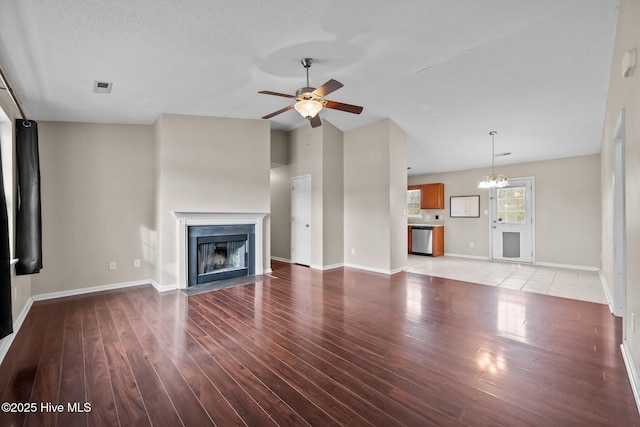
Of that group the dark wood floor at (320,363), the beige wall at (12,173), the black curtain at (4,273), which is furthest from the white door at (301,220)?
the black curtain at (4,273)

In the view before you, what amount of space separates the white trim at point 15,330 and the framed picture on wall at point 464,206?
835 cm

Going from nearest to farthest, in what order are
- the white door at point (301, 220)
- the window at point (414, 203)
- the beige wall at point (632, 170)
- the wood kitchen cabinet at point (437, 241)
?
the beige wall at point (632, 170)
the white door at point (301, 220)
the wood kitchen cabinet at point (437, 241)
the window at point (414, 203)

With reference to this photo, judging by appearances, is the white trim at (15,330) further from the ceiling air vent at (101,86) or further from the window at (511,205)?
the window at (511,205)

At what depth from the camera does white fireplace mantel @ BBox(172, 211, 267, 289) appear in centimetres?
443

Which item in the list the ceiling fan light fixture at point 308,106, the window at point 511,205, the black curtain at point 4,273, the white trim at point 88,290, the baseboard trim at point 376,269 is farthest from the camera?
the window at point 511,205

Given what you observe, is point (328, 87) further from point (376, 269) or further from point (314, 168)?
point (376, 269)

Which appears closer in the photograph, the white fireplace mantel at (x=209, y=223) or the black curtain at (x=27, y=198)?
the black curtain at (x=27, y=198)

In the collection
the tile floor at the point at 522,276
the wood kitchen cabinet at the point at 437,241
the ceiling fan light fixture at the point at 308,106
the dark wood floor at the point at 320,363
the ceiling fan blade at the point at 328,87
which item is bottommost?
the tile floor at the point at 522,276

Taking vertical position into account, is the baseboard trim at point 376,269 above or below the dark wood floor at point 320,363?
above

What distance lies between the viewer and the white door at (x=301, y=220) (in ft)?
20.4

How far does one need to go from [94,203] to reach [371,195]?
4.58 m

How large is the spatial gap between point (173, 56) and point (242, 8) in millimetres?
1003

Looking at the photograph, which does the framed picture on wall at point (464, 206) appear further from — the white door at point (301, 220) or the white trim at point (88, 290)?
the white trim at point (88, 290)

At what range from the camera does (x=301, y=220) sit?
6.41m
